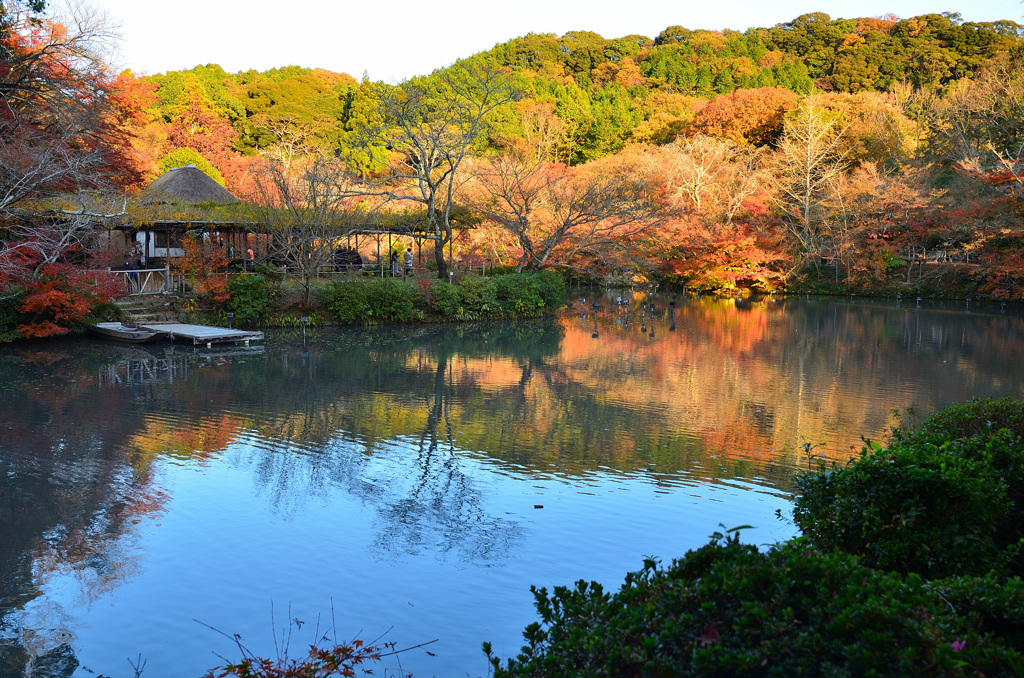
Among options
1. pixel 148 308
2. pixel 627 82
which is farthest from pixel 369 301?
pixel 627 82

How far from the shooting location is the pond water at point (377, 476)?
502 cm

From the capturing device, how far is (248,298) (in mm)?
19750

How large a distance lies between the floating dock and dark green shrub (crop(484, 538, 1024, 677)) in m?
15.8

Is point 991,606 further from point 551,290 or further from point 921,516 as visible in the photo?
point 551,290

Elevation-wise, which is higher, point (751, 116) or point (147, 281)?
point (751, 116)

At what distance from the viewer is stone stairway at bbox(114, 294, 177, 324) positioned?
19125mm

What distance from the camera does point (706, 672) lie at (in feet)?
8.15

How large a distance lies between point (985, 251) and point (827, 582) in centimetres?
2957

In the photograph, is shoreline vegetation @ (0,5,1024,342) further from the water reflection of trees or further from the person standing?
the water reflection of trees

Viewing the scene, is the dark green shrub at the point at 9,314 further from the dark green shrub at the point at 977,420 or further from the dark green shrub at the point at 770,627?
the dark green shrub at the point at 977,420

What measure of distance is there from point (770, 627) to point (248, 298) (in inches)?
748

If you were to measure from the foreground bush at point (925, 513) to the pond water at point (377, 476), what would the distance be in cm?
141

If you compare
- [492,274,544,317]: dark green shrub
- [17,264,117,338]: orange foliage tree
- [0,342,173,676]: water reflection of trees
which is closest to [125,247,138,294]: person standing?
[17,264,117,338]: orange foliage tree

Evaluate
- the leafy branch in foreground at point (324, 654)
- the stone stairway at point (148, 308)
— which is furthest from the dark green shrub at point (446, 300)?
the leafy branch in foreground at point (324, 654)
